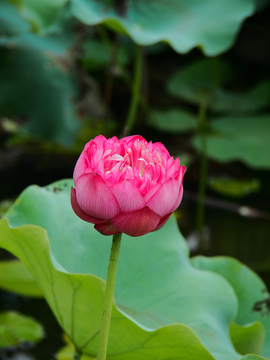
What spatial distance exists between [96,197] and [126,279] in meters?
0.40

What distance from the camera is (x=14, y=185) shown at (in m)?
1.82

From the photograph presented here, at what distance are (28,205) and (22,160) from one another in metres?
1.55

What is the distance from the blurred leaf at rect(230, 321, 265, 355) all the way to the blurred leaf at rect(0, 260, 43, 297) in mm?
622

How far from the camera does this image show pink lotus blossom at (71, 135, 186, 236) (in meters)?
0.35

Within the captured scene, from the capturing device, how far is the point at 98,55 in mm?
2619

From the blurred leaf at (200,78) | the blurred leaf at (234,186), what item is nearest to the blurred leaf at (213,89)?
the blurred leaf at (200,78)

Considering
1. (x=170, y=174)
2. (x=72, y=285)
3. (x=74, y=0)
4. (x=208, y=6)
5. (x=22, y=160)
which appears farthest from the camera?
(x=22, y=160)

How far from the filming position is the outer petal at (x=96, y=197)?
35 cm

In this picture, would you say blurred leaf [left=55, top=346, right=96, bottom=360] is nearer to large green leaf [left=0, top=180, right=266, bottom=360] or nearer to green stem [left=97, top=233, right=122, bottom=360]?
large green leaf [left=0, top=180, right=266, bottom=360]

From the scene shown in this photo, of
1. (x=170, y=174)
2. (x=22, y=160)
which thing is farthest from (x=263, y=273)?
(x=22, y=160)

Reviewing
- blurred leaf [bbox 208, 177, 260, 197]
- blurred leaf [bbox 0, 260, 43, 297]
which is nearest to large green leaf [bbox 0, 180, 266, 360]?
blurred leaf [bbox 0, 260, 43, 297]

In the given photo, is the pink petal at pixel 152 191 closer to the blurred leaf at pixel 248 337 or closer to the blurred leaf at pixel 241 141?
the blurred leaf at pixel 248 337

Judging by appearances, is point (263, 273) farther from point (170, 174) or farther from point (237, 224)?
point (170, 174)

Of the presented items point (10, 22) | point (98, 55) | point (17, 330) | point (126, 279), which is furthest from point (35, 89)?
point (126, 279)
